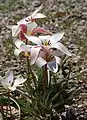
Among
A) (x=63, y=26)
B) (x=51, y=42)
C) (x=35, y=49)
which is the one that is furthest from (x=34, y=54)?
(x=63, y=26)

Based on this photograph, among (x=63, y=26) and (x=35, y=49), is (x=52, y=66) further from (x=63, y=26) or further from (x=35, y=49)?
(x=63, y=26)

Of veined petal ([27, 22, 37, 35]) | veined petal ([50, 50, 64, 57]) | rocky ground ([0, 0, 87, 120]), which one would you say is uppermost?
veined petal ([27, 22, 37, 35])

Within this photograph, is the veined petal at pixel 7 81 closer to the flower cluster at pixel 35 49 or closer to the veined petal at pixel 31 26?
the flower cluster at pixel 35 49

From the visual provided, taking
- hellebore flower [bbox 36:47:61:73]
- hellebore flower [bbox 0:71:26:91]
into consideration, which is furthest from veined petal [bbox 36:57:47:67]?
hellebore flower [bbox 0:71:26:91]

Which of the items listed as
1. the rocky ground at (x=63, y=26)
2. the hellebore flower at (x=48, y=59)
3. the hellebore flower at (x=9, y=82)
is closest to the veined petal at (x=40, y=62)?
the hellebore flower at (x=48, y=59)

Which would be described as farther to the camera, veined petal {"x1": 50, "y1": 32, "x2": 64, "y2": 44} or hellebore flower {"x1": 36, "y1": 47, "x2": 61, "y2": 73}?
veined petal {"x1": 50, "y1": 32, "x2": 64, "y2": 44}

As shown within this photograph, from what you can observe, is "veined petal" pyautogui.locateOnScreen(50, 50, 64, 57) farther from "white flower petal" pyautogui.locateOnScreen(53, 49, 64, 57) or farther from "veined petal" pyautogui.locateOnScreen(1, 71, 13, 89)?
"veined petal" pyautogui.locateOnScreen(1, 71, 13, 89)
